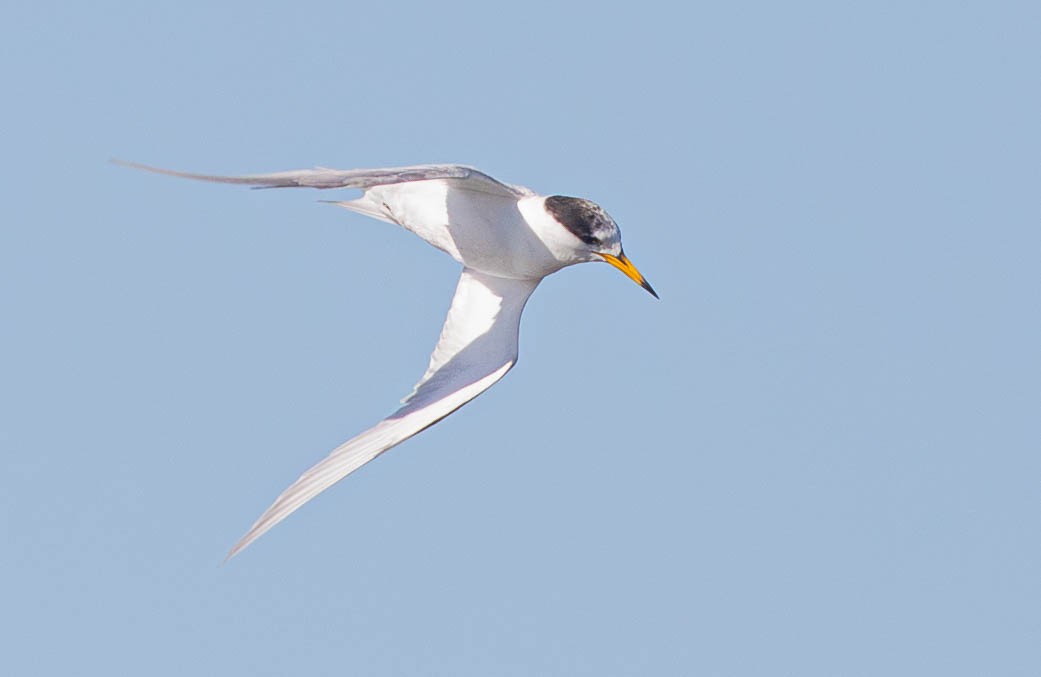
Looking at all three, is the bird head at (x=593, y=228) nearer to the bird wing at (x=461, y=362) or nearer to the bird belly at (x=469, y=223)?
the bird belly at (x=469, y=223)

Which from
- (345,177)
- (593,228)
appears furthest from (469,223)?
(345,177)

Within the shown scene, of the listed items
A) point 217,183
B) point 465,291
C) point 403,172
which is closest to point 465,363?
point 465,291

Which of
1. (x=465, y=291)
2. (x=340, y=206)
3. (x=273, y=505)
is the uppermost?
(x=340, y=206)

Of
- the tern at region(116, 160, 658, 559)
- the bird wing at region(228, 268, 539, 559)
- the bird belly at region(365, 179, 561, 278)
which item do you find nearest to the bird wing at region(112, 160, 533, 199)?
the tern at region(116, 160, 658, 559)

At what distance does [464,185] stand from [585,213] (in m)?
1.01

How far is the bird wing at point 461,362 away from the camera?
43.5 feet

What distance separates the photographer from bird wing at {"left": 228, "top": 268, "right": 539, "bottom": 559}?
13266 mm

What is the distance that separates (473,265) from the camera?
14531mm

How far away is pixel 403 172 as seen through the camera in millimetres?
11070

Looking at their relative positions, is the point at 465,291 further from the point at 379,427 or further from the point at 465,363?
the point at 379,427

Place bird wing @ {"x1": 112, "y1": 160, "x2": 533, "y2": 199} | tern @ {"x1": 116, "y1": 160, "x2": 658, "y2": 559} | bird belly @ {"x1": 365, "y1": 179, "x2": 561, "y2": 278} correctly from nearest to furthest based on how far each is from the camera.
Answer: bird wing @ {"x1": 112, "y1": 160, "x2": 533, "y2": 199}
tern @ {"x1": 116, "y1": 160, "x2": 658, "y2": 559}
bird belly @ {"x1": 365, "y1": 179, "x2": 561, "y2": 278}

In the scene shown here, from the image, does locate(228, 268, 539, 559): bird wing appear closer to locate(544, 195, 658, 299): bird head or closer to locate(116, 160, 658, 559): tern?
locate(116, 160, 658, 559): tern

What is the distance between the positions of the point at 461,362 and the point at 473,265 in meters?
0.86

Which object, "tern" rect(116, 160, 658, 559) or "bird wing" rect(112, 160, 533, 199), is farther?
"tern" rect(116, 160, 658, 559)
